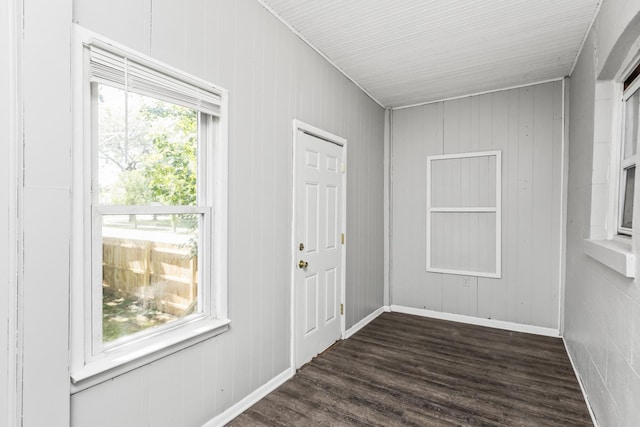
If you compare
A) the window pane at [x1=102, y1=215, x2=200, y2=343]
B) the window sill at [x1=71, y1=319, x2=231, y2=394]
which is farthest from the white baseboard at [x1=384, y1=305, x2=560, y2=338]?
the window pane at [x1=102, y1=215, x2=200, y2=343]

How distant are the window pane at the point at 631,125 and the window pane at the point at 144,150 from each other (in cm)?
269

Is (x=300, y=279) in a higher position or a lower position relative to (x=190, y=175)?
lower

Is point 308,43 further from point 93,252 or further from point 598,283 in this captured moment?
point 598,283

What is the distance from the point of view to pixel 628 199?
2158mm

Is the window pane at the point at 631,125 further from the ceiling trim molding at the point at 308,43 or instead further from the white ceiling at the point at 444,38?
the ceiling trim molding at the point at 308,43

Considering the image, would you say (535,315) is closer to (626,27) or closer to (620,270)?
(620,270)

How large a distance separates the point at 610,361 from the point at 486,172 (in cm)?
256

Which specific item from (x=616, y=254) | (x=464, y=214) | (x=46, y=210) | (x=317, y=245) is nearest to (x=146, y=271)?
(x=46, y=210)

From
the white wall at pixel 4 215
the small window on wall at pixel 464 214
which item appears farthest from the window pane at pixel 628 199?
the white wall at pixel 4 215

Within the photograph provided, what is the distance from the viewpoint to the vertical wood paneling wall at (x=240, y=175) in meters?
1.62

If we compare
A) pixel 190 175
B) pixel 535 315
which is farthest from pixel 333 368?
pixel 535 315

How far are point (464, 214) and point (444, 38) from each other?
2149 mm

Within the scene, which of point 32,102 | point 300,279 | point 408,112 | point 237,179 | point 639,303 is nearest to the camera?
point 32,102

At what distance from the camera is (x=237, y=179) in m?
2.23
